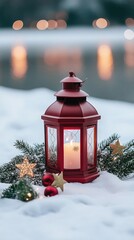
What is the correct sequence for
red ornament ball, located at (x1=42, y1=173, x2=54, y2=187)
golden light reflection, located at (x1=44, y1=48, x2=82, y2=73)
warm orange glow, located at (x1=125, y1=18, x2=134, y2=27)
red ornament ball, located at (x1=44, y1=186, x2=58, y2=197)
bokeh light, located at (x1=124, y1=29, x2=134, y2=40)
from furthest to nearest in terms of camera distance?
1. warm orange glow, located at (x1=125, y1=18, x2=134, y2=27)
2. bokeh light, located at (x1=124, y1=29, x2=134, y2=40)
3. golden light reflection, located at (x1=44, y1=48, x2=82, y2=73)
4. red ornament ball, located at (x1=42, y1=173, x2=54, y2=187)
5. red ornament ball, located at (x1=44, y1=186, x2=58, y2=197)

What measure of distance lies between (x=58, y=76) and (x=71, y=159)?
34.4 ft

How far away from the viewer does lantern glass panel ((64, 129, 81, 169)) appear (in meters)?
2.76

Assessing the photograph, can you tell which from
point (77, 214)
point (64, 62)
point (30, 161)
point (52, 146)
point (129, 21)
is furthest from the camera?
point (129, 21)

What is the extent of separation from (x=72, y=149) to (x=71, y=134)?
0.08 meters

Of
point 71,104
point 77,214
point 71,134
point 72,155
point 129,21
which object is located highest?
point 129,21

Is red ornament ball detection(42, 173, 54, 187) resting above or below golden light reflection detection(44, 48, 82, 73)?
above

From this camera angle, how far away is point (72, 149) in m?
2.77

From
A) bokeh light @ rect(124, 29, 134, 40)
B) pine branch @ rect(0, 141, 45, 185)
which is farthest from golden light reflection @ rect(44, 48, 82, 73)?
bokeh light @ rect(124, 29, 134, 40)

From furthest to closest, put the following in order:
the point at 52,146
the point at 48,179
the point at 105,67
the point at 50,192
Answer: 1. the point at 105,67
2. the point at 52,146
3. the point at 48,179
4. the point at 50,192

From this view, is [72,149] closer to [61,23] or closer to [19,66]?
[19,66]

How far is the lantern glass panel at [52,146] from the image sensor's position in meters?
2.78

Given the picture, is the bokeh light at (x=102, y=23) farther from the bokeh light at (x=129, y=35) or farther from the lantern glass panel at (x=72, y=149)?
the lantern glass panel at (x=72, y=149)

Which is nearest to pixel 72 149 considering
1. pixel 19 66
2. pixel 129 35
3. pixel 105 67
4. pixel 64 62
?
pixel 105 67

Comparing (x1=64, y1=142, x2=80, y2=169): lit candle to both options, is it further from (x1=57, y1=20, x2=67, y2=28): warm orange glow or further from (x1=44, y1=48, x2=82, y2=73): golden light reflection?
(x1=57, y1=20, x2=67, y2=28): warm orange glow
